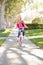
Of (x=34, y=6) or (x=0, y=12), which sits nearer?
(x=0, y=12)

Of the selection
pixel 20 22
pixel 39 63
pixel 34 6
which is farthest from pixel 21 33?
pixel 34 6

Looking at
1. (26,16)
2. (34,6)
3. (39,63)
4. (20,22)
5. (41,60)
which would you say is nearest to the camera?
(39,63)

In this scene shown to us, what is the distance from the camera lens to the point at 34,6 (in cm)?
5691

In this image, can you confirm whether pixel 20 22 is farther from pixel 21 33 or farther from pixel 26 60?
pixel 26 60

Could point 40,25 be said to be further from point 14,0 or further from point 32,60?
point 32,60

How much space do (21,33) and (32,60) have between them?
5.05 meters

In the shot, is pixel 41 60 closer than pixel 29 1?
Yes

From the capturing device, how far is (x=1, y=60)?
28.6ft

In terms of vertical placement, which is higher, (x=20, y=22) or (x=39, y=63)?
(x=20, y=22)

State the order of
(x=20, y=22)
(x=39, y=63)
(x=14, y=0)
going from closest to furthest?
(x=39, y=63)
(x=20, y=22)
(x=14, y=0)

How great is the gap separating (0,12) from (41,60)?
31591 millimetres

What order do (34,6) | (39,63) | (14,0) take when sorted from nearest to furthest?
(39,63) → (14,0) → (34,6)

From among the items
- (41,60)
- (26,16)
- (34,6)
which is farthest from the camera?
(26,16)

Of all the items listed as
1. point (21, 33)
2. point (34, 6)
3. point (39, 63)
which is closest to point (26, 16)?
point (34, 6)
